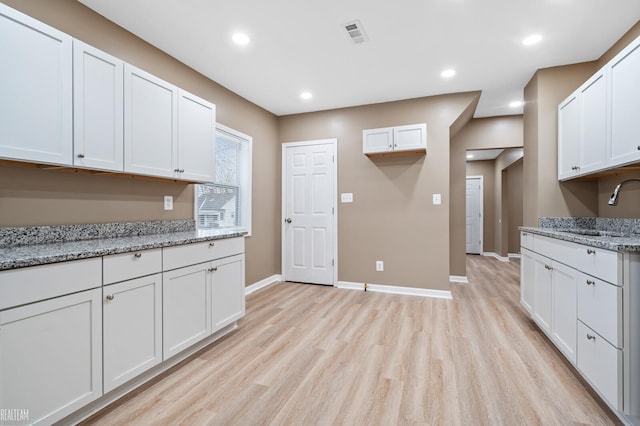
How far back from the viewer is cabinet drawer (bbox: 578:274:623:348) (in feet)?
4.93

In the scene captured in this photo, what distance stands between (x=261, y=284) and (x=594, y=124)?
407cm

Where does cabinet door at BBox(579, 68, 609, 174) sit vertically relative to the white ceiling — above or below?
below

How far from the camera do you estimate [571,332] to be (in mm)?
1970

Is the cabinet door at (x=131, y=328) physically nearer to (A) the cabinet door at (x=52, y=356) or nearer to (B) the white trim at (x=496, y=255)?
(A) the cabinet door at (x=52, y=356)

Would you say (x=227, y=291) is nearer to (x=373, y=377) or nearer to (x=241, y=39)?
(x=373, y=377)

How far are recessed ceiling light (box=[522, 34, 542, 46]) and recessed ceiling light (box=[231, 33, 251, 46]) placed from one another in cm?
252

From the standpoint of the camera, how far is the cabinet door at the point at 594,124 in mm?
2273

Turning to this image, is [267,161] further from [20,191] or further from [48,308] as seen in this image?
[48,308]

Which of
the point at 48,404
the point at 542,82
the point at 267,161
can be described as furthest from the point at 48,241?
the point at 542,82

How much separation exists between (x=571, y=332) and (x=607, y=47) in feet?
8.82

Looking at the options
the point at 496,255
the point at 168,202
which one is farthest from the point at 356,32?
the point at 496,255

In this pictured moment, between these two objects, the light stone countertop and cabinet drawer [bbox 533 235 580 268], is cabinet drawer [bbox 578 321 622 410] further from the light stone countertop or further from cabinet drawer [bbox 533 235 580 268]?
the light stone countertop

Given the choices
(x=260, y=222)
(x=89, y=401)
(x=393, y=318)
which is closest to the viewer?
(x=89, y=401)

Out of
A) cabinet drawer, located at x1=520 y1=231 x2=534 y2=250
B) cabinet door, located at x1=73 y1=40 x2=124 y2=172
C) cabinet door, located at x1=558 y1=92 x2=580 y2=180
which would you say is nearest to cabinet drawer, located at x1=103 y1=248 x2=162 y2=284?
cabinet door, located at x1=73 y1=40 x2=124 y2=172
